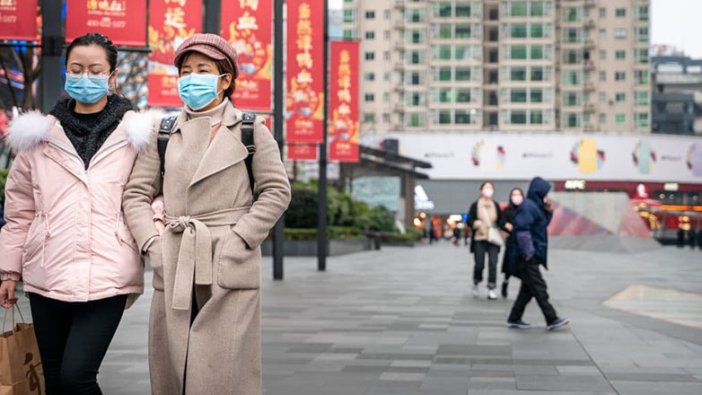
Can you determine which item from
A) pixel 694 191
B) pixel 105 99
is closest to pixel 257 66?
pixel 105 99

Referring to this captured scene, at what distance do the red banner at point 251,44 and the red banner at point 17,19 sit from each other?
19.7 ft

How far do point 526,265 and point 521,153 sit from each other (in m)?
73.5

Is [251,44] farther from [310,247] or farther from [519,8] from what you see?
[519,8]

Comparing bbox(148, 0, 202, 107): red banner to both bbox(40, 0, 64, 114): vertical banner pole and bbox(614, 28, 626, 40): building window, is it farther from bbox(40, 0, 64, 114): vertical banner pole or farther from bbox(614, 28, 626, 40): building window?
bbox(614, 28, 626, 40): building window

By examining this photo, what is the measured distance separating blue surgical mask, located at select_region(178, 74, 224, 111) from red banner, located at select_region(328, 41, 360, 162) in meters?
20.6

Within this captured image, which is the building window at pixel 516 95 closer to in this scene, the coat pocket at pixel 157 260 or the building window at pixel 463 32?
the building window at pixel 463 32

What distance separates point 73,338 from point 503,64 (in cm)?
10224

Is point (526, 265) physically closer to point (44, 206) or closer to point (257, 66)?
point (257, 66)

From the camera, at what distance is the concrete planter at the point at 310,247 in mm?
34531

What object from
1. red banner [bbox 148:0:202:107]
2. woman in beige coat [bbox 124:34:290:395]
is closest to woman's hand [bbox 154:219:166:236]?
woman in beige coat [bbox 124:34:290:395]

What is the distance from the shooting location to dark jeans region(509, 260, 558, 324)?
11844 mm

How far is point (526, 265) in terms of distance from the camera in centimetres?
1198

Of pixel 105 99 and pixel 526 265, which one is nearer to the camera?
pixel 105 99

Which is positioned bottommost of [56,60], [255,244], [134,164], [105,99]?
[255,244]
